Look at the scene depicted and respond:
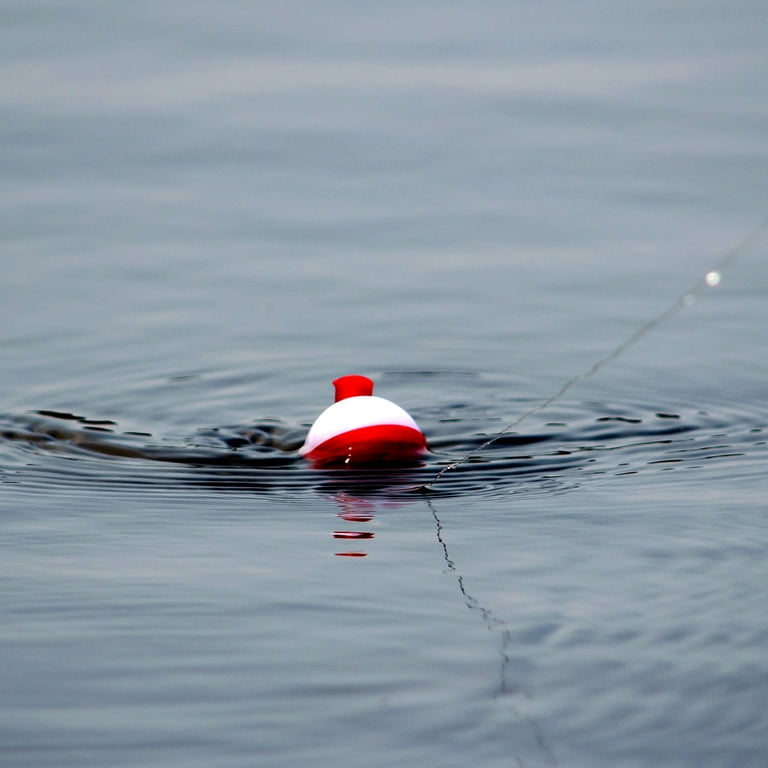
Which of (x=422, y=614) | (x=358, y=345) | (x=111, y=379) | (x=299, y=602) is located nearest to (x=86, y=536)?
(x=299, y=602)

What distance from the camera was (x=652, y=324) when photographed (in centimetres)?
714

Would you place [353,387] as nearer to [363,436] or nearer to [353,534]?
[363,436]

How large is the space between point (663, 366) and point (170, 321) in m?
3.15

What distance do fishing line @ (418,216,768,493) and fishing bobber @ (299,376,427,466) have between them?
23cm

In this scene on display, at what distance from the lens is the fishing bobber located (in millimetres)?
6441

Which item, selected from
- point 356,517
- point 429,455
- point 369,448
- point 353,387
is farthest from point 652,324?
point 356,517

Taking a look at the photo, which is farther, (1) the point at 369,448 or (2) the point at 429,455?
(2) the point at 429,455

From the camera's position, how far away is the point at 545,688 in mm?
3975

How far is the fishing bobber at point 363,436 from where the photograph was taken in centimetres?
644

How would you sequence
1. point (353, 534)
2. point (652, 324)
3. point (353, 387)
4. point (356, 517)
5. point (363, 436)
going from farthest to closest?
point (652, 324) < point (353, 387) < point (363, 436) < point (356, 517) < point (353, 534)

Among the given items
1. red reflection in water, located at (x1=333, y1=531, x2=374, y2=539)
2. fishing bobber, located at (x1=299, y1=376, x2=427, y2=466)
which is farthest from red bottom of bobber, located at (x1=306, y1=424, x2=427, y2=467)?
red reflection in water, located at (x1=333, y1=531, x2=374, y2=539)

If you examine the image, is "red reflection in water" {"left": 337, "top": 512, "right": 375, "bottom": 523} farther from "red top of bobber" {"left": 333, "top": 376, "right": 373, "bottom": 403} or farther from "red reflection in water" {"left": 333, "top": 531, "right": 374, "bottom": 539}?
"red top of bobber" {"left": 333, "top": 376, "right": 373, "bottom": 403}

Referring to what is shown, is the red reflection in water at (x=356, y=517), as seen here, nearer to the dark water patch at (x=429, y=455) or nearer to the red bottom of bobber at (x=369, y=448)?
the dark water patch at (x=429, y=455)

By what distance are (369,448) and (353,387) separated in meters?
0.40
